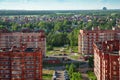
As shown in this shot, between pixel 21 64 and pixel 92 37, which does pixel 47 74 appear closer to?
pixel 21 64

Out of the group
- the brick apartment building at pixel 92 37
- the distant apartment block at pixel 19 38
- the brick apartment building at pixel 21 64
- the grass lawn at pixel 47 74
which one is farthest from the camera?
the brick apartment building at pixel 92 37

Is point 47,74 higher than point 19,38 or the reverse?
the reverse

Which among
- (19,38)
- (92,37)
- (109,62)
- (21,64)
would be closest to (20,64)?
(21,64)

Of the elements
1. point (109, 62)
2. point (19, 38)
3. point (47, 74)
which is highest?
point (19, 38)

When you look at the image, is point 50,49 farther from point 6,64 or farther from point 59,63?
point 6,64

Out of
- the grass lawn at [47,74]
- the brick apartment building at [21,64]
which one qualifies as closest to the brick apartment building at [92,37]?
the grass lawn at [47,74]

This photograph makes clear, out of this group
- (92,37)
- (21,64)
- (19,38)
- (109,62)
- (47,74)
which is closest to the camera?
(21,64)

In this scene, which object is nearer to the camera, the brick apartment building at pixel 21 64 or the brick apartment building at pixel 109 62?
the brick apartment building at pixel 21 64

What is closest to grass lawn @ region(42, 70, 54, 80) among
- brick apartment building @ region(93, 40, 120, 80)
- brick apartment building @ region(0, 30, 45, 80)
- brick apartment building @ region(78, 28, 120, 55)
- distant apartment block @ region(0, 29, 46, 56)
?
distant apartment block @ region(0, 29, 46, 56)

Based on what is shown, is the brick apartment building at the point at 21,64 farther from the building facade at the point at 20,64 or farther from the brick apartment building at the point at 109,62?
the brick apartment building at the point at 109,62
